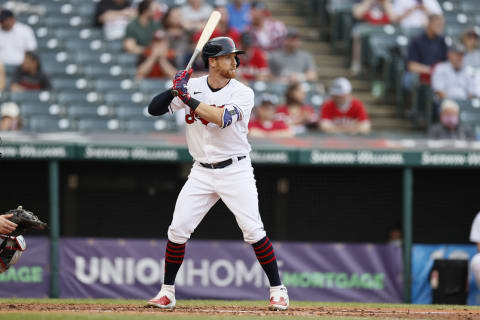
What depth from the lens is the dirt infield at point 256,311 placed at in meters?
6.66

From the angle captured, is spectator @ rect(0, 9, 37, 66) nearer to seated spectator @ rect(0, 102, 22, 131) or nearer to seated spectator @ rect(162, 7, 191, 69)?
seated spectator @ rect(0, 102, 22, 131)

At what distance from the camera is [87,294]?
33.0 ft

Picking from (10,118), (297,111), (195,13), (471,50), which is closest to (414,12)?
(471,50)

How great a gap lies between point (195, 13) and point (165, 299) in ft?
22.8

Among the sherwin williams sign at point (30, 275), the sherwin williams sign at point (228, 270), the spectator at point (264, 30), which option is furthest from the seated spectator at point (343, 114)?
the sherwin williams sign at point (30, 275)

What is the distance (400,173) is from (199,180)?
4.78 metres

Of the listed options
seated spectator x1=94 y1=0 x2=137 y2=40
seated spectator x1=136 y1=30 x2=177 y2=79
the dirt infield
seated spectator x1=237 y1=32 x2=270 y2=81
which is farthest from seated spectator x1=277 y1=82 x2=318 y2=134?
the dirt infield

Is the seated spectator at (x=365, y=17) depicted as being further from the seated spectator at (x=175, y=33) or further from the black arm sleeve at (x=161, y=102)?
the black arm sleeve at (x=161, y=102)

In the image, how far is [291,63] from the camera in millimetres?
12656

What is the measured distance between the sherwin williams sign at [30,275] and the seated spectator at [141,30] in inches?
133

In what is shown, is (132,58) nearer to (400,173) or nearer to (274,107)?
(274,107)

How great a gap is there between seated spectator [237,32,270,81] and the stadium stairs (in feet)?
3.81

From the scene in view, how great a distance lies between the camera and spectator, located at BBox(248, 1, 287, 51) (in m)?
13.0

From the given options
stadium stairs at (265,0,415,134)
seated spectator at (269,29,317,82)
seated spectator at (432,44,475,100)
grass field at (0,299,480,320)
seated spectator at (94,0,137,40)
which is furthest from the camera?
seated spectator at (94,0,137,40)
